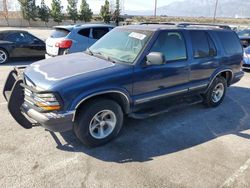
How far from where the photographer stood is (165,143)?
4160mm

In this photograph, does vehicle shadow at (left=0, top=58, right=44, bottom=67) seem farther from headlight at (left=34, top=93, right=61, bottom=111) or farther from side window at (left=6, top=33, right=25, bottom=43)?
headlight at (left=34, top=93, right=61, bottom=111)

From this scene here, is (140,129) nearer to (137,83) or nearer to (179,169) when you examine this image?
(137,83)

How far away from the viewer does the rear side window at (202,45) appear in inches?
194

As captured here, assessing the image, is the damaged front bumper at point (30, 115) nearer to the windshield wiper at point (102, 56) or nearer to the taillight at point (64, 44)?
the windshield wiper at point (102, 56)

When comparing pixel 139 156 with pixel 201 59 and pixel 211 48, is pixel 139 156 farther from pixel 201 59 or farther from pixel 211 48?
pixel 211 48

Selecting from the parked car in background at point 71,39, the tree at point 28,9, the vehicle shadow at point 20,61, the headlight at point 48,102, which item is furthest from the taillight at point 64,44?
the tree at point 28,9

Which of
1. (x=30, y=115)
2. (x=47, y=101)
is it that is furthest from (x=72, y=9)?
(x=47, y=101)

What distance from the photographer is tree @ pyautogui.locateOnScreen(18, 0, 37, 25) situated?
40.3 meters

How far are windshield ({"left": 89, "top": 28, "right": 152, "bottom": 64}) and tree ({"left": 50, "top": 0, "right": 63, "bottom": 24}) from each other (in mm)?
41870

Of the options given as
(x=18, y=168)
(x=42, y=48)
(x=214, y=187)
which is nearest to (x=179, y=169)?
(x=214, y=187)

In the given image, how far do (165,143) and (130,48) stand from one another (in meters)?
1.73

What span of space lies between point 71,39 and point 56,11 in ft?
126

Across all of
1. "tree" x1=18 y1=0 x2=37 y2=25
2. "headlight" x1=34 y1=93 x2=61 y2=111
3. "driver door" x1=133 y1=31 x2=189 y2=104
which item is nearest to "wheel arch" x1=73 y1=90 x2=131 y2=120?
"driver door" x1=133 y1=31 x2=189 y2=104

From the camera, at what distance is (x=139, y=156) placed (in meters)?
3.75
